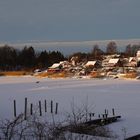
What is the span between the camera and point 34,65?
10806 cm

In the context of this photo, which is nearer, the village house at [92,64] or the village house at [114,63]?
the village house at [92,64]

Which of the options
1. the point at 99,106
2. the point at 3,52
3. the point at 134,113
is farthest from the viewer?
the point at 3,52

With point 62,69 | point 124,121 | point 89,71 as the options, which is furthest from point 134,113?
point 62,69

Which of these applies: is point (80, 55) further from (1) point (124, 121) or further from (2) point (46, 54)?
(1) point (124, 121)

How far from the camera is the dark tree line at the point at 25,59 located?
106438mm

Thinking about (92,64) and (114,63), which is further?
(114,63)

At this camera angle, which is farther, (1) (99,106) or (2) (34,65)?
(2) (34,65)

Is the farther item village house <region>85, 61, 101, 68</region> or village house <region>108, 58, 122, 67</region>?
village house <region>108, 58, 122, 67</region>

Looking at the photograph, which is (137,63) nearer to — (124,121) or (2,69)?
(2,69)

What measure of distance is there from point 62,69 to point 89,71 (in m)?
9.24

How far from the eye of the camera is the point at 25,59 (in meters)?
Answer: 108

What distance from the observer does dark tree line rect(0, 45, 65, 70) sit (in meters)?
106

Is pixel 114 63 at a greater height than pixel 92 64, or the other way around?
pixel 114 63

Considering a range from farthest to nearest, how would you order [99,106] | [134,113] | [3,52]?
[3,52] → [99,106] → [134,113]
